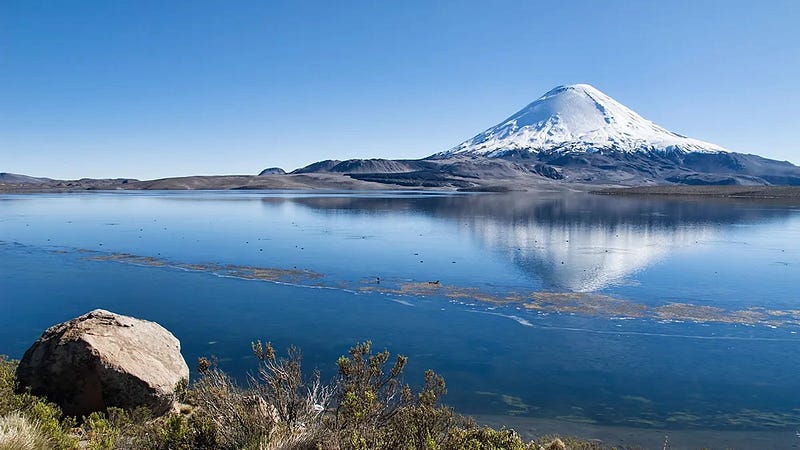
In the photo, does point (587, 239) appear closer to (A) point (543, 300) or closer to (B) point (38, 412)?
(A) point (543, 300)

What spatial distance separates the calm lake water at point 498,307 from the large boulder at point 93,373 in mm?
3172

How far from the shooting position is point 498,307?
57.2 ft

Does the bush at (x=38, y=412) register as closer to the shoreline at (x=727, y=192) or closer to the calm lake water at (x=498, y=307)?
the calm lake water at (x=498, y=307)

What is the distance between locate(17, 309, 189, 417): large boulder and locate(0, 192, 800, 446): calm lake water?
3172 mm

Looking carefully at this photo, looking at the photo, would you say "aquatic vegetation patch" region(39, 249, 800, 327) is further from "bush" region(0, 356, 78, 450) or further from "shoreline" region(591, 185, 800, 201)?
"shoreline" region(591, 185, 800, 201)

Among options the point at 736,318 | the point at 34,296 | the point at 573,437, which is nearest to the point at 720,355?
the point at 736,318

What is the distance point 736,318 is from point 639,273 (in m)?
6.90

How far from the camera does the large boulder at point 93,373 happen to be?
792cm

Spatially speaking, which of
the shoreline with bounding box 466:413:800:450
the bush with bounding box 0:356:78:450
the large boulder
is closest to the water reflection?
the shoreline with bounding box 466:413:800:450

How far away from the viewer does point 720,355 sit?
13141 mm

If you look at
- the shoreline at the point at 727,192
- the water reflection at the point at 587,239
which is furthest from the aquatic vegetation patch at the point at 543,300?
the shoreline at the point at 727,192

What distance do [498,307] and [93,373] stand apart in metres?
12.1

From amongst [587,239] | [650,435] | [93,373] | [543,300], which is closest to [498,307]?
[543,300]

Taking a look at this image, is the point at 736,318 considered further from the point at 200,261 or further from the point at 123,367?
the point at 200,261
